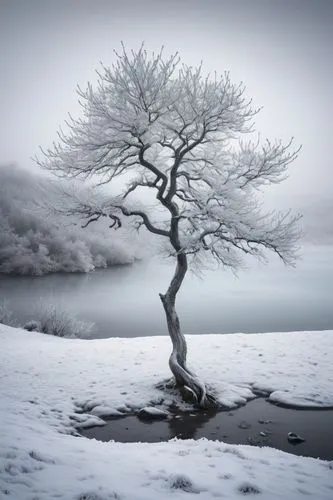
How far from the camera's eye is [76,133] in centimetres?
940

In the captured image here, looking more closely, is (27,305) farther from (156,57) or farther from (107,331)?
(156,57)

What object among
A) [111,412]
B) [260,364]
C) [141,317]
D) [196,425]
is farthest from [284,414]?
[141,317]

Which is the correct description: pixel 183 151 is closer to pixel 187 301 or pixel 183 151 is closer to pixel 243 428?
pixel 243 428

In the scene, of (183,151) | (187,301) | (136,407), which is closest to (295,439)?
(136,407)

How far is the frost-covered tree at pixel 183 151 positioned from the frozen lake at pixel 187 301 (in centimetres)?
374

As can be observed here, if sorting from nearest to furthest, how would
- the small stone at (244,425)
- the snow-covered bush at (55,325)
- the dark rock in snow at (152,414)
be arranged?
1. the small stone at (244,425)
2. the dark rock in snow at (152,414)
3. the snow-covered bush at (55,325)

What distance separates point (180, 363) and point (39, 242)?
4890cm

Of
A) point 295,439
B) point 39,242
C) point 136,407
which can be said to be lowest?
point 136,407

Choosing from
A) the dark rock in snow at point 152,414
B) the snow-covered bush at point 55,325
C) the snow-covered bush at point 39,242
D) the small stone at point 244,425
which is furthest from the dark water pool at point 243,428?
the snow-covered bush at point 39,242

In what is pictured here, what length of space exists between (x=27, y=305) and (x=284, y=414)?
26.2 m

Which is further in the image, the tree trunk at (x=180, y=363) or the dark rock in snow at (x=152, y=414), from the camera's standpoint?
the tree trunk at (x=180, y=363)

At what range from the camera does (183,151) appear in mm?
9891

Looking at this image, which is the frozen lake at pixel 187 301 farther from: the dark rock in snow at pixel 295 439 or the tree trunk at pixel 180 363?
the dark rock in snow at pixel 295 439

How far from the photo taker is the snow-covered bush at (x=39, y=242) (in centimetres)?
5047
